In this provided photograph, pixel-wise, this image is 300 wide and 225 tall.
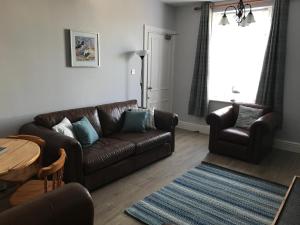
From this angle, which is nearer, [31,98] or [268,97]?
[31,98]

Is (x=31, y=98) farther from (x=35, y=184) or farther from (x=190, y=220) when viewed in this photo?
(x=190, y=220)

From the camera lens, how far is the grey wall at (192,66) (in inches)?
167

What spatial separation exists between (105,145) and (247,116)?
254 cm

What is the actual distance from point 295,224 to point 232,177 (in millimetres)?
1626

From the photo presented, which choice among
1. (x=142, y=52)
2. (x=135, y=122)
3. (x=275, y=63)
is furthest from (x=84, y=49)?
(x=275, y=63)

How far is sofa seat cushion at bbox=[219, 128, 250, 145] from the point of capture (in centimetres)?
388

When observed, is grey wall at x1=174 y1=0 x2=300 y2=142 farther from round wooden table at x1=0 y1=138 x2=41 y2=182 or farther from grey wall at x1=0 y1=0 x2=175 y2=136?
round wooden table at x1=0 y1=138 x2=41 y2=182

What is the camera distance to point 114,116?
385 cm

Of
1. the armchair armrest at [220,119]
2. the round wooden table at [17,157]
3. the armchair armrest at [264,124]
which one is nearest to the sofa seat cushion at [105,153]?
the round wooden table at [17,157]

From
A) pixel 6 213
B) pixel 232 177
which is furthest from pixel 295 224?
pixel 6 213

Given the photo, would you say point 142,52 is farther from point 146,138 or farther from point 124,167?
point 124,167

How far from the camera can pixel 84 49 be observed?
370 cm

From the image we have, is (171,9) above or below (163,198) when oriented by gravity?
above

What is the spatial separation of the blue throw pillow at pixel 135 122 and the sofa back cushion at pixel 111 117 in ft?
0.36
